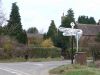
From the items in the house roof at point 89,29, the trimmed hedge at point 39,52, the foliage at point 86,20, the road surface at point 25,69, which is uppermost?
the foliage at point 86,20

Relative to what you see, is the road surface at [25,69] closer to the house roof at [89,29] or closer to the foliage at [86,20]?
the house roof at [89,29]

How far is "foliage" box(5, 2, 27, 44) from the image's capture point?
7275 centimetres

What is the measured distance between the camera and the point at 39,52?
5906cm

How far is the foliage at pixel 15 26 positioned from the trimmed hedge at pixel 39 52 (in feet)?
38.1

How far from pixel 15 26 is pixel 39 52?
17.6 meters

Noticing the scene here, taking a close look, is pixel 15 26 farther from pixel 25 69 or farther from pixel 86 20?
pixel 86 20

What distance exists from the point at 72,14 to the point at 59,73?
212ft

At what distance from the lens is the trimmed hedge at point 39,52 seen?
56.2 metres

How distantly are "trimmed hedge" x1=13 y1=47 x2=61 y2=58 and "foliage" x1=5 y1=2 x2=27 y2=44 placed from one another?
11.6 metres

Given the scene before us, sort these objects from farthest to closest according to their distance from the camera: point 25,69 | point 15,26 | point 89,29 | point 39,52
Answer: point 89,29 < point 15,26 < point 39,52 < point 25,69

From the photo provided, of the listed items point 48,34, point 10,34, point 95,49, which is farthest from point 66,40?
point 95,49

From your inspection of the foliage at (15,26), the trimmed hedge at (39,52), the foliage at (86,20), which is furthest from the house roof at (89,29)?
the trimmed hedge at (39,52)

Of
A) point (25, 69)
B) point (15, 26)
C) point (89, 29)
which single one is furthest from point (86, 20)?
point (25, 69)

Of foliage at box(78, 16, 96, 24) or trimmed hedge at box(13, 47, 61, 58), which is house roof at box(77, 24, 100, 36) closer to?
foliage at box(78, 16, 96, 24)
